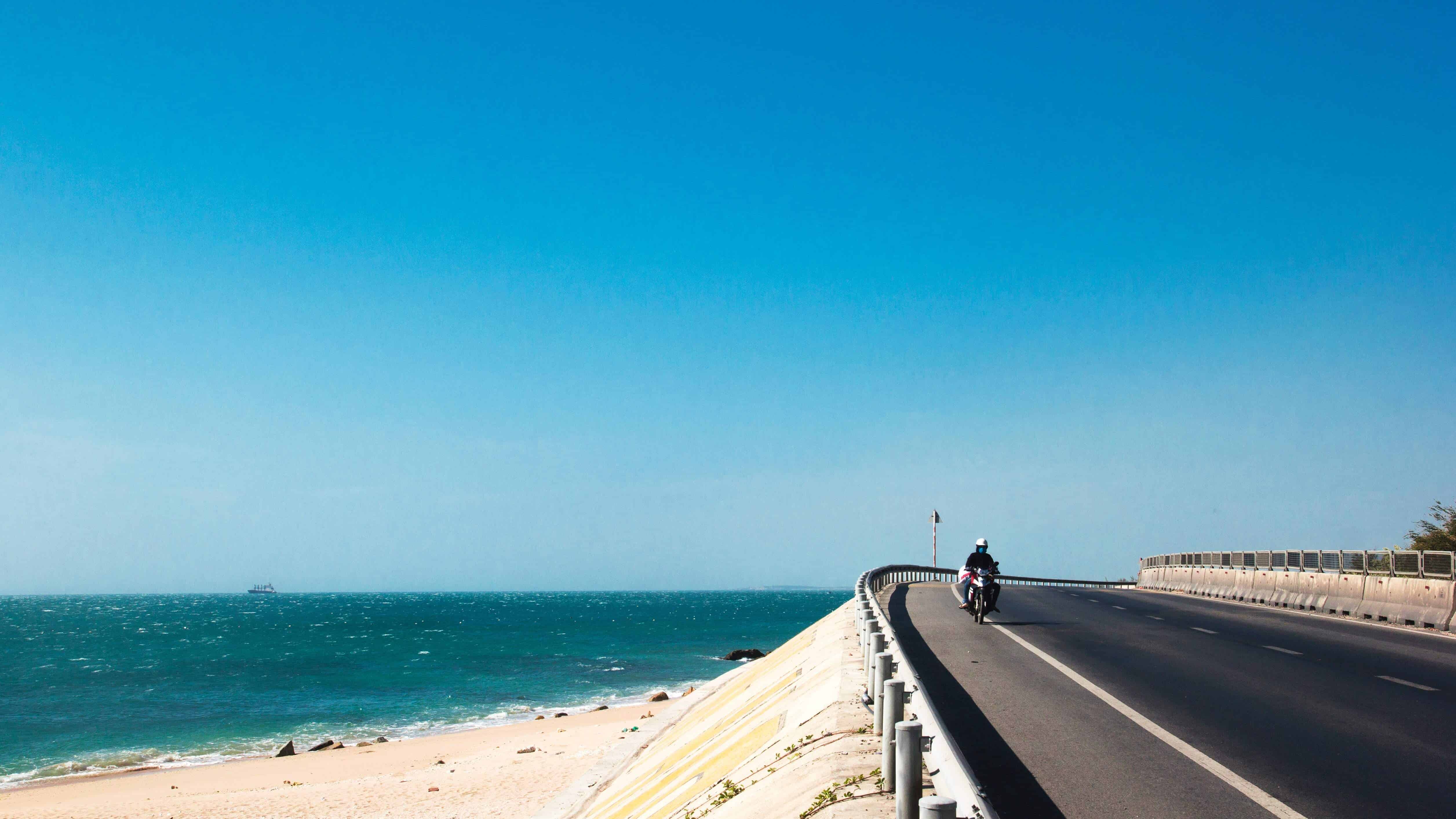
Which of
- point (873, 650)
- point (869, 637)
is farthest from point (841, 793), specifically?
point (869, 637)

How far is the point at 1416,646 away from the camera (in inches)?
598

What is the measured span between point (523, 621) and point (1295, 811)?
134 meters

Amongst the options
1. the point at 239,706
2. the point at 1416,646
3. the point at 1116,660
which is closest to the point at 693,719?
the point at 1116,660

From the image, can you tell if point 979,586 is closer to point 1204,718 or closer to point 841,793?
point 1204,718

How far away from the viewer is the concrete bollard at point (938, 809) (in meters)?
3.68

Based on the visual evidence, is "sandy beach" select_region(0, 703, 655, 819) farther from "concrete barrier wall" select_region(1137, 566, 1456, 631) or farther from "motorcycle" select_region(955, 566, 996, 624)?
"concrete barrier wall" select_region(1137, 566, 1456, 631)

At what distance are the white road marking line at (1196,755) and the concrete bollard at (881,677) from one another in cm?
244

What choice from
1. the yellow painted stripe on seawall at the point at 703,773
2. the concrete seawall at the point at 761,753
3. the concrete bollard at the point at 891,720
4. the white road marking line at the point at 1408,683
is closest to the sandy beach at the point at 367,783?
the concrete seawall at the point at 761,753

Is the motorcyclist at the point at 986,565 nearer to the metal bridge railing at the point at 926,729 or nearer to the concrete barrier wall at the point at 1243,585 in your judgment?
the metal bridge railing at the point at 926,729

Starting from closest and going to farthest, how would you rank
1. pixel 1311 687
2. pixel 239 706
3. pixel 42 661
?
pixel 1311 687, pixel 239 706, pixel 42 661

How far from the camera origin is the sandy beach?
23.0 meters

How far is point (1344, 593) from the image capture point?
73.2 feet

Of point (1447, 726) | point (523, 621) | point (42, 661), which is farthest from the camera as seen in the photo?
point (523, 621)

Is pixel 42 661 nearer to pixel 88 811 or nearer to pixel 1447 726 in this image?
pixel 88 811
